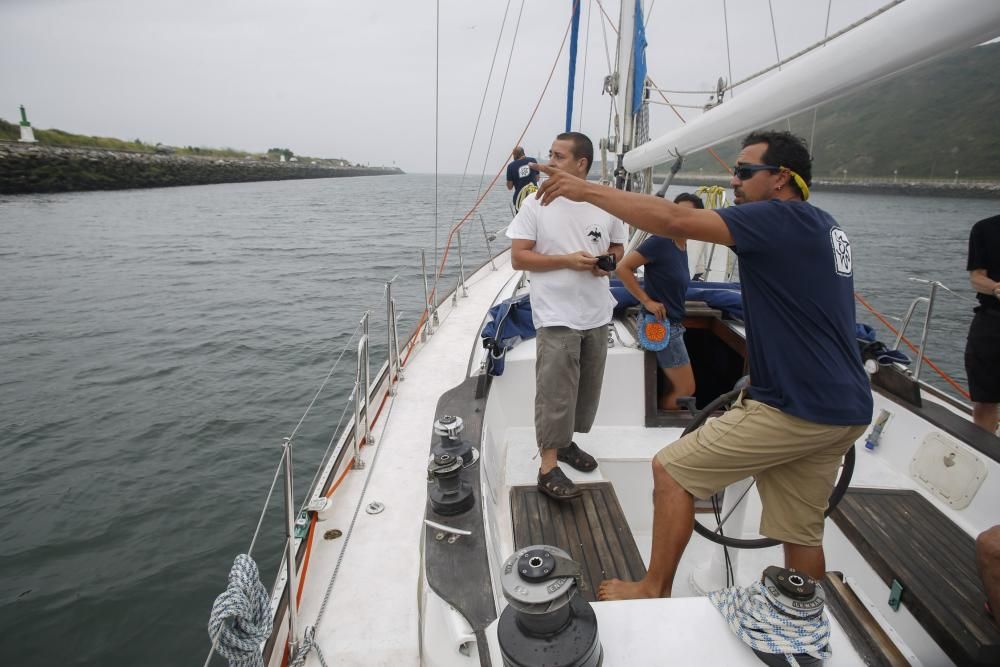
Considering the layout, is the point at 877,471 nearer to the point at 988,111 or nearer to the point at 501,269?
the point at 501,269

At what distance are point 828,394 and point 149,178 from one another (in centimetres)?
4848

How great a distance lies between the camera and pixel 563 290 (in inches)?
89.7

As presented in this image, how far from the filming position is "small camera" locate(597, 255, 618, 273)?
2.16 meters

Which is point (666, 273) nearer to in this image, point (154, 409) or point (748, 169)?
point (748, 169)

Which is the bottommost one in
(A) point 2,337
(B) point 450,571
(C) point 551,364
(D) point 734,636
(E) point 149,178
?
(A) point 2,337

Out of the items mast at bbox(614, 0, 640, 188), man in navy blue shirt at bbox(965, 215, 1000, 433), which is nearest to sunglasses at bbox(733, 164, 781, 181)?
man in navy blue shirt at bbox(965, 215, 1000, 433)

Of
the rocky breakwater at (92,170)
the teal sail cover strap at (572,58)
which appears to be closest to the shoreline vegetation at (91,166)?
the rocky breakwater at (92,170)

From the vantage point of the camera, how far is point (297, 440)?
5234mm

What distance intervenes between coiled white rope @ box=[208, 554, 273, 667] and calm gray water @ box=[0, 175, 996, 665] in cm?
238

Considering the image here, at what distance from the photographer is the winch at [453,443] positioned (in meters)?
1.89

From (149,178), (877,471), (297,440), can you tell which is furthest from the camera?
(149,178)

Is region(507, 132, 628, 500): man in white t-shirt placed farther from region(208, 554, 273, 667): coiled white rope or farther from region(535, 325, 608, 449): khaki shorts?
region(208, 554, 273, 667): coiled white rope

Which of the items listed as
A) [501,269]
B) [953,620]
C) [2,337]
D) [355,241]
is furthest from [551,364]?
[355,241]

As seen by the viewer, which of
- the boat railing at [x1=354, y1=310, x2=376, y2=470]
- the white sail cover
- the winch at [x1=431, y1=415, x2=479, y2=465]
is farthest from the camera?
the boat railing at [x1=354, y1=310, x2=376, y2=470]
